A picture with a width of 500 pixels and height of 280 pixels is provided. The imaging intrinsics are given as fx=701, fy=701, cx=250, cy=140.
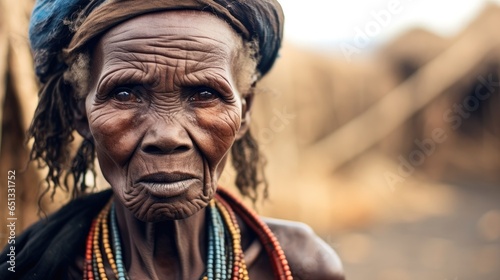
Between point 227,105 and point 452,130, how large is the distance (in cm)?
1281

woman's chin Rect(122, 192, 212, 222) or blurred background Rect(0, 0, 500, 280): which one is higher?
woman's chin Rect(122, 192, 212, 222)

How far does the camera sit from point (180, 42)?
2.02 m

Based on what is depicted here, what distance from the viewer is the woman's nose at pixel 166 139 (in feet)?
6.42

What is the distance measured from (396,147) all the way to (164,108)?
11.3m

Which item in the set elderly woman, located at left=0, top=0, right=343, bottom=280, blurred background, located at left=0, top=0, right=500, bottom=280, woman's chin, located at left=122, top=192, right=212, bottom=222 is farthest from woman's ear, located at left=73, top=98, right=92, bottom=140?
blurred background, located at left=0, top=0, right=500, bottom=280

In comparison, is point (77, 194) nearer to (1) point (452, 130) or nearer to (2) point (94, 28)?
(2) point (94, 28)

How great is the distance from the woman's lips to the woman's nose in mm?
70

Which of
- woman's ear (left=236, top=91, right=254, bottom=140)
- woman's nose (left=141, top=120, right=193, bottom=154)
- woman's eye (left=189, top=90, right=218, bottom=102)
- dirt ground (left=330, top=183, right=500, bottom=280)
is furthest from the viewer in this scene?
dirt ground (left=330, top=183, right=500, bottom=280)

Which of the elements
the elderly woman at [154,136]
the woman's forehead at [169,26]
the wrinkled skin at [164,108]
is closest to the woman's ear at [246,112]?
the elderly woman at [154,136]

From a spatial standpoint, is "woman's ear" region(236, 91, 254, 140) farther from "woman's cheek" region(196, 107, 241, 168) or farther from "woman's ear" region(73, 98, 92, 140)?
"woman's ear" region(73, 98, 92, 140)

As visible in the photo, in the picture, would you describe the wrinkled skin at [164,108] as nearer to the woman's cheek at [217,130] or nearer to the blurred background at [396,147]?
the woman's cheek at [217,130]

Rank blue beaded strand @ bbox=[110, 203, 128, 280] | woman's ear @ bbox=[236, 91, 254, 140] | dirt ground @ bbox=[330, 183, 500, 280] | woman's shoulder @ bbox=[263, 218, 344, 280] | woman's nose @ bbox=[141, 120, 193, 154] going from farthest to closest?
dirt ground @ bbox=[330, 183, 500, 280] → woman's shoulder @ bbox=[263, 218, 344, 280] → woman's ear @ bbox=[236, 91, 254, 140] → blue beaded strand @ bbox=[110, 203, 128, 280] → woman's nose @ bbox=[141, 120, 193, 154]

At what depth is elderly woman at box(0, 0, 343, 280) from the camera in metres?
2.01

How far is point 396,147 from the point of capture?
42.3 ft
